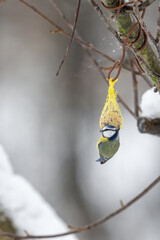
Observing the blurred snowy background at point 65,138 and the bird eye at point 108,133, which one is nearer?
the bird eye at point 108,133

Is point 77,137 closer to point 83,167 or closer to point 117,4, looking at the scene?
point 83,167

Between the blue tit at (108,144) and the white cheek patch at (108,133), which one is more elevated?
the white cheek patch at (108,133)

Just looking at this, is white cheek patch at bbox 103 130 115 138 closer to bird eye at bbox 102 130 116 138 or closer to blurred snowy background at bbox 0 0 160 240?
bird eye at bbox 102 130 116 138

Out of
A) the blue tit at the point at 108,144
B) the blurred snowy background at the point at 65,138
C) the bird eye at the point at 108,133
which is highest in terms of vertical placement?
the blurred snowy background at the point at 65,138

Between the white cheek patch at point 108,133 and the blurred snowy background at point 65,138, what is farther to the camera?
the blurred snowy background at point 65,138

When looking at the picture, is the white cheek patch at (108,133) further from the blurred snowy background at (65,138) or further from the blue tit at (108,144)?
the blurred snowy background at (65,138)

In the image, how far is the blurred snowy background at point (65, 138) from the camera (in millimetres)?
4207

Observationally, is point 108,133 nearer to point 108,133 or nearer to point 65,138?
point 108,133

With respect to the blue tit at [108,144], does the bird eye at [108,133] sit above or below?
above

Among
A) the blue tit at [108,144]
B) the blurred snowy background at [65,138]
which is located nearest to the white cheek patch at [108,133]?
the blue tit at [108,144]

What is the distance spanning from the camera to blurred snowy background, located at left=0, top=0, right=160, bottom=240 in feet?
13.8

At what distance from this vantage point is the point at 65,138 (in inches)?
175

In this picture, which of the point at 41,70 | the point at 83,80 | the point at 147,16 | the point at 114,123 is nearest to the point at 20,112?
the point at 41,70

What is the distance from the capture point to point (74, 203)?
14.1ft
